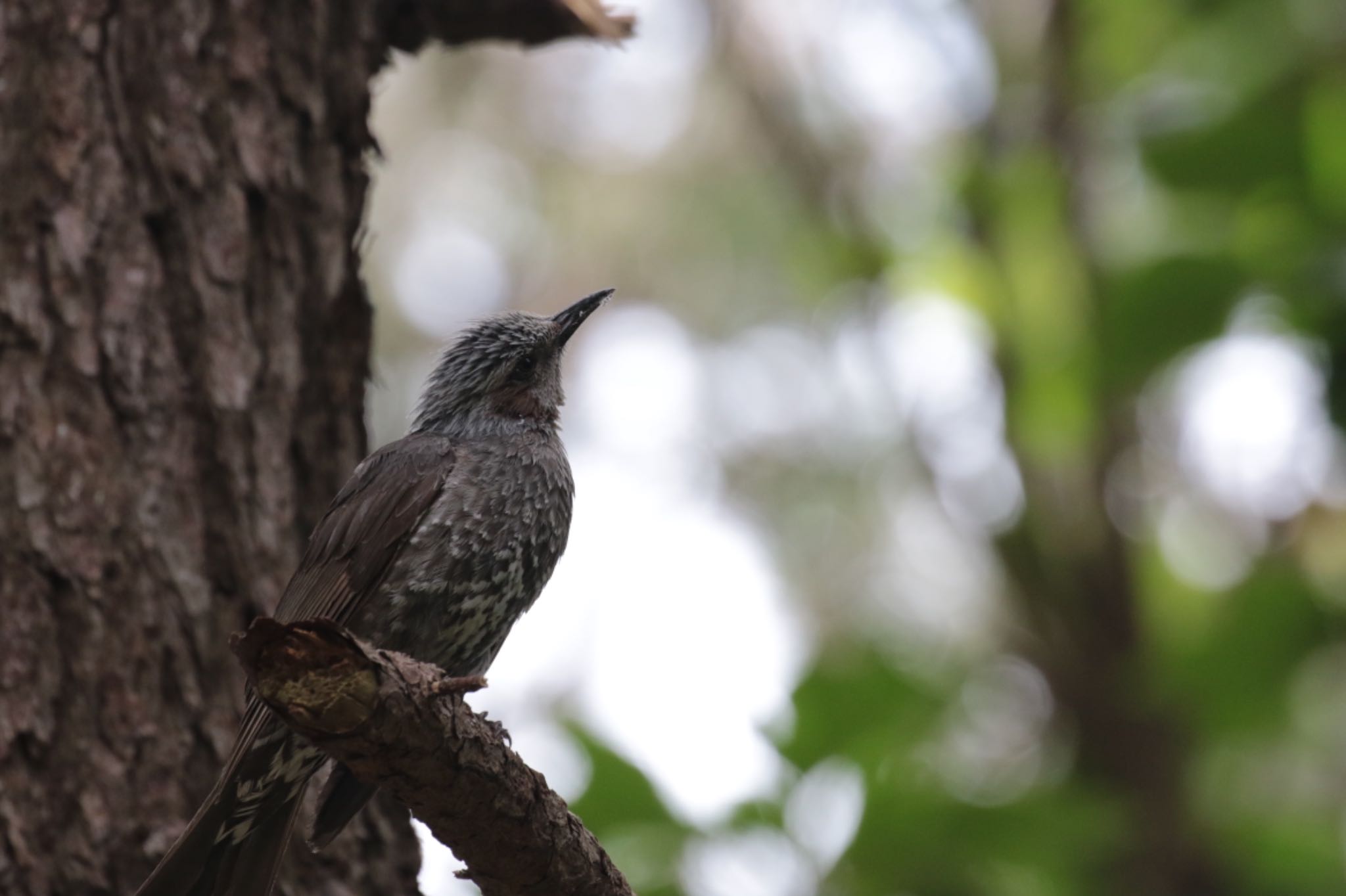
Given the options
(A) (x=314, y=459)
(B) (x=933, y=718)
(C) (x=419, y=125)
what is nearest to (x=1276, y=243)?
(B) (x=933, y=718)

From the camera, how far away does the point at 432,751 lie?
2400mm

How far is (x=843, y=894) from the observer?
12.7 ft

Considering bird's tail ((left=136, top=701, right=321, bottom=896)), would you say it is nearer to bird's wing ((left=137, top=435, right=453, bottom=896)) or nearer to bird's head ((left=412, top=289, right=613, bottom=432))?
bird's wing ((left=137, top=435, right=453, bottom=896))

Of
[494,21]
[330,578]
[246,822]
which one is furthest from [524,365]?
[246,822]

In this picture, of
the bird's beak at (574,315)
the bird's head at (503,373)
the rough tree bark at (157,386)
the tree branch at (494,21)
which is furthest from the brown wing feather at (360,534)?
the tree branch at (494,21)

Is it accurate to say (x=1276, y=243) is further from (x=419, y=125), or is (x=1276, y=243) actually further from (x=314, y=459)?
(x=419, y=125)

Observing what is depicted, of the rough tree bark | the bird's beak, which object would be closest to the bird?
the rough tree bark

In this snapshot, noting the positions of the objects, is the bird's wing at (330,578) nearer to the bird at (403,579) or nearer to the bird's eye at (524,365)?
the bird at (403,579)

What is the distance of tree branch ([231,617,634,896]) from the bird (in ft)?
1.84

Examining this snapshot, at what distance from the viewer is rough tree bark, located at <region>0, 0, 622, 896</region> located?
3.13m

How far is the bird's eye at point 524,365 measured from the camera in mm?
4594

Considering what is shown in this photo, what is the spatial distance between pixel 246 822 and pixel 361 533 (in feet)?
2.36

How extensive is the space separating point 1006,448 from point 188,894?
3786 mm

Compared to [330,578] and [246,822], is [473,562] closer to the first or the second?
[330,578]
